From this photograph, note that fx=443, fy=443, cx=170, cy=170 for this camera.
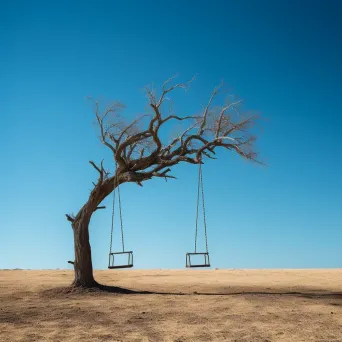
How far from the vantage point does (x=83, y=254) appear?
18.2 metres

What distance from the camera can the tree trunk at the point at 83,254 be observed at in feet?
59.4

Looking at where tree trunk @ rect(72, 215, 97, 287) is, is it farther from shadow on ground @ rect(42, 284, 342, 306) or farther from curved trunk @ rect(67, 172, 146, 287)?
shadow on ground @ rect(42, 284, 342, 306)

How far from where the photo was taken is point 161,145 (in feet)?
59.5

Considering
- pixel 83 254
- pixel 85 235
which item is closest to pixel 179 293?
pixel 83 254

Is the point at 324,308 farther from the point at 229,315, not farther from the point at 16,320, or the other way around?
the point at 16,320

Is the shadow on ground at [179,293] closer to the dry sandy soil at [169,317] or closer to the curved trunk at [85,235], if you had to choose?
the dry sandy soil at [169,317]

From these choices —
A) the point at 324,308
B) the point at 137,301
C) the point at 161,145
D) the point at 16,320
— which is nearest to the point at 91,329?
the point at 16,320

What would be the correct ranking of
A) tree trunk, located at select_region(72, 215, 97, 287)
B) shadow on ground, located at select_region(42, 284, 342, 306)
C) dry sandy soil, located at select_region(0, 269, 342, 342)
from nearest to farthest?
dry sandy soil, located at select_region(0, 269, 342, 342), shadow on ground, located at select_region(42, 284, 342, 306), tree trunk, located at select_region(72, 215, 97, 287)

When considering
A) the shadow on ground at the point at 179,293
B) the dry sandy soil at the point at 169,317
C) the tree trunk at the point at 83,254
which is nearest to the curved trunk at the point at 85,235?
the tree trunk at the point at 83,254

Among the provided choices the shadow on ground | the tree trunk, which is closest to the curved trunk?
the tree trunk

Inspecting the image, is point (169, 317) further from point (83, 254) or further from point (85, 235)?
point (85, 235)

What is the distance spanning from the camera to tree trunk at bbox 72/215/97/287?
18.1 m

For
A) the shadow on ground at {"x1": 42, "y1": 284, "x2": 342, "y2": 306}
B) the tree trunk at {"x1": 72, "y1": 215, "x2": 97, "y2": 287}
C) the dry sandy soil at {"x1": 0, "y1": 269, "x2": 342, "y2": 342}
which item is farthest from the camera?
the tree trunk at {"x1": 72, "y1": 215, "x2": 97, "y2": 287}

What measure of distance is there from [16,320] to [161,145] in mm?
8941
